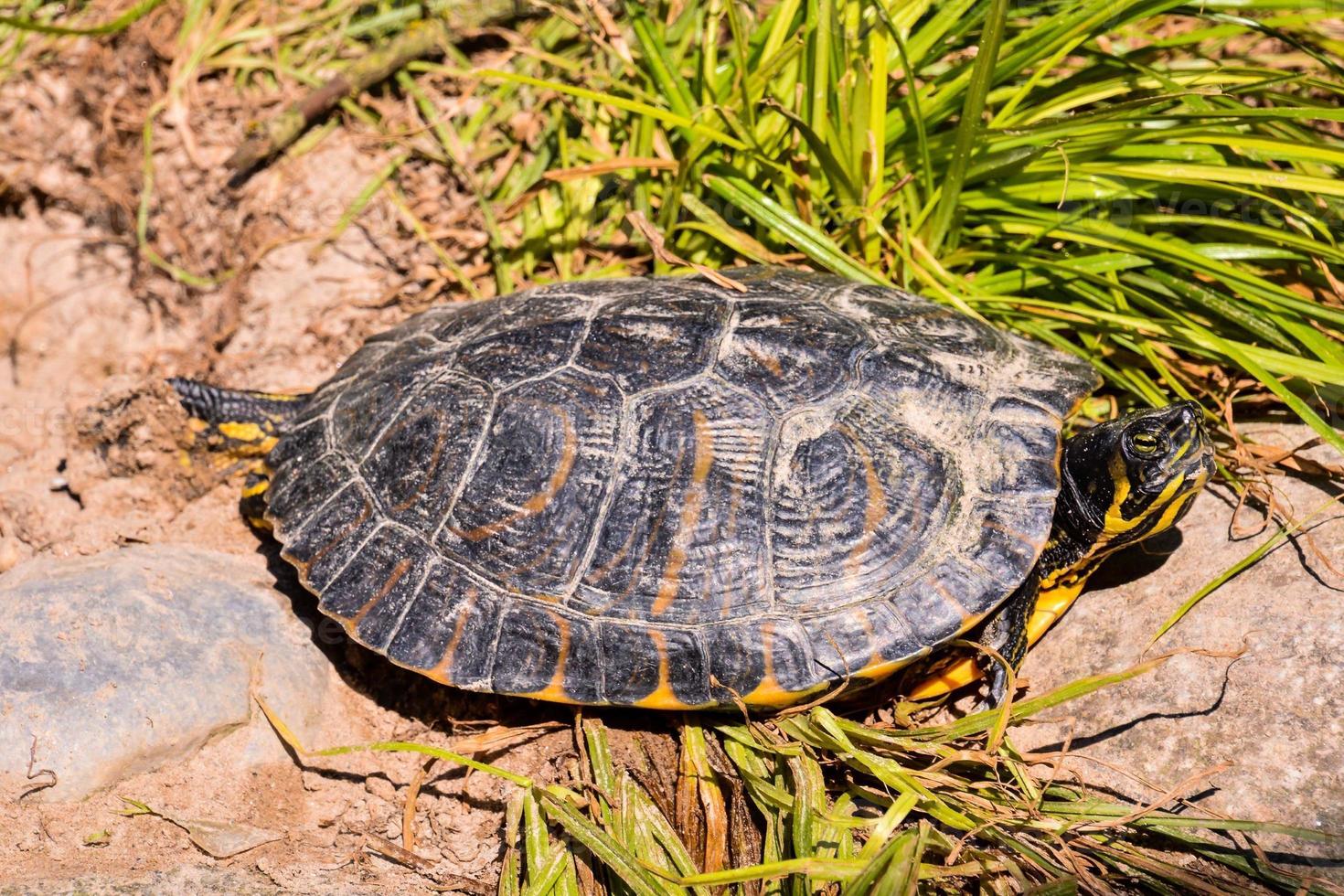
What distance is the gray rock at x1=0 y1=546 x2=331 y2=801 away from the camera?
300 centimetres

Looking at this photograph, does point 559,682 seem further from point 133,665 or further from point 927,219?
point 927,219

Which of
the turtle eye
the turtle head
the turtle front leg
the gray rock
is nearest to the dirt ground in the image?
the gray rock

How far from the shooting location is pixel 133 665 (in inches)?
126

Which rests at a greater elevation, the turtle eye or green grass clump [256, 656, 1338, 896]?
the turtle eye

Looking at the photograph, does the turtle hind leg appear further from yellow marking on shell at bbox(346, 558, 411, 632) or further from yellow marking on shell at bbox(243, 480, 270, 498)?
yellow marking on shell at bbox(346, 558, 411, 632)

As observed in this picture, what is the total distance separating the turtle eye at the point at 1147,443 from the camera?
3.17 meters

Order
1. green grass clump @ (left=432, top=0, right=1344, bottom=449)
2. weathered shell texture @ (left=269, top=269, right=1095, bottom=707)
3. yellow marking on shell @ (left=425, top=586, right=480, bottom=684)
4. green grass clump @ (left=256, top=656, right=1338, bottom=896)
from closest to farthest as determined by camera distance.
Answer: green grass clump @ (left=256, top=656, right=1338, bottom=896) < weathered shell texture @ (left=269, top=269, right=1095, bottom=707) < yellow marking on shell @ (left=425, top=586, right=480, bottom=684) < green grass clump @ (left=432, top=0, right=1344, bottom=449)

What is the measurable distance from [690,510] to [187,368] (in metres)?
3.51

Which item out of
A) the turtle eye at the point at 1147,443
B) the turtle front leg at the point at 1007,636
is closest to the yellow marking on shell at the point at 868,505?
the turtle front leg at the point at 1007,636

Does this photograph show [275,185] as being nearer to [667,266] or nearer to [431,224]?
[431,224]

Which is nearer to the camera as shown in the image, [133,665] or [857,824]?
[857,824]

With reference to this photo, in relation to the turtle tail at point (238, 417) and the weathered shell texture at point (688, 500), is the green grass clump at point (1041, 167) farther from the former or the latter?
the turtle tail at point (238, 417)

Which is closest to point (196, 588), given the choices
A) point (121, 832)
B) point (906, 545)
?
point (121, 832)

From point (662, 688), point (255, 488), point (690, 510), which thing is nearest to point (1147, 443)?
point (690, 510)
